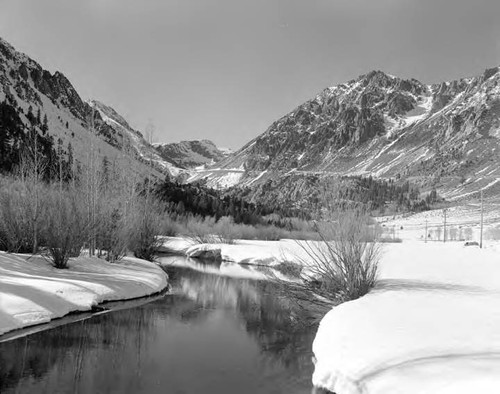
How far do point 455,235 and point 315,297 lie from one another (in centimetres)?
12239

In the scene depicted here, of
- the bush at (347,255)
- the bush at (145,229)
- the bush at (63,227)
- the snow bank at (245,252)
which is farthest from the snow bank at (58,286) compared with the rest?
the snow bank at (245,252)

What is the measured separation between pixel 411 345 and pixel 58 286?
13.5 meters

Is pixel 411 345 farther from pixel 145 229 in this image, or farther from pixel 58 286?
pixel 145 229

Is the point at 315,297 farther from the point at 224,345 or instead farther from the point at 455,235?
the point at 455,235

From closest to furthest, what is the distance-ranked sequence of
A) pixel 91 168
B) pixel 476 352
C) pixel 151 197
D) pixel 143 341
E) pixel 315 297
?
1. pixel 476 352
2. pixel 143 341
3. pixel 315 297
4. pixel 91 168
5. pixel 151 197

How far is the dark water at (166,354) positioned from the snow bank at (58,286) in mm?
1027

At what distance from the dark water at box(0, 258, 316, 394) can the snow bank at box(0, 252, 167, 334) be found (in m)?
1.03

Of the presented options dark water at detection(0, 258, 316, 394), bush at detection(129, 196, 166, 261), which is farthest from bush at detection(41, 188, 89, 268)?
bush at detection(129, 196, 166, 261)

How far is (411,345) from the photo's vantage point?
1088cm

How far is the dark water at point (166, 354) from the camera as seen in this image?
35.6 ft

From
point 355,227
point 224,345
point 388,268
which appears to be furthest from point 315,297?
point 388,268

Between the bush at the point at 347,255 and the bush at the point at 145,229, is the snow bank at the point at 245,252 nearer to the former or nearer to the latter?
the bush at the point at 145,229

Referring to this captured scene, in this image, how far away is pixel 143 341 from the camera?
14820 mm

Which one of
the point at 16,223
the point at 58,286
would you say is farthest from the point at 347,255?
the point at 16,223
